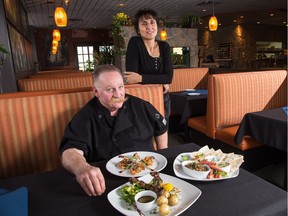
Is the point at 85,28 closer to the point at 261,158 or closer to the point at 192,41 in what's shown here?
the point at 192,41

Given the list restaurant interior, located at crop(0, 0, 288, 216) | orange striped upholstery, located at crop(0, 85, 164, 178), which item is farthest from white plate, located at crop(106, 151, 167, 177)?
orange striped upholstery, located at crop(0, 85, 164, 178)

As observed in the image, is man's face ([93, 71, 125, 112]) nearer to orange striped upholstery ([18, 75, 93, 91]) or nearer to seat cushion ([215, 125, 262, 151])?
seat cushion ([215, 125, 262, 151])

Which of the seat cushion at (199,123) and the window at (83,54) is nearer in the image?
the seat cushion at (199,123)

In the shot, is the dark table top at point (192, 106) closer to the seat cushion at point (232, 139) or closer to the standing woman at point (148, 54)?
the seat cushion at point (232, 139)

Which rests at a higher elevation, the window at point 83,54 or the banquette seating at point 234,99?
the window at point 83,54

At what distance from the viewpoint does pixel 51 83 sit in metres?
3.46

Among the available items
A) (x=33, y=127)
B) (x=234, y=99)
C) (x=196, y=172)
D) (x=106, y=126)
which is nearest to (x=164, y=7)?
(x=234, y=99)

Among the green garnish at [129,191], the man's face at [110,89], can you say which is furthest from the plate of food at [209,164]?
the man's face at [110,89]

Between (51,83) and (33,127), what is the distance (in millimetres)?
1972

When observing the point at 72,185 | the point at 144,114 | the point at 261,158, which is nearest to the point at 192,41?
the point at 261,158

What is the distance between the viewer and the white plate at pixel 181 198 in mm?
770

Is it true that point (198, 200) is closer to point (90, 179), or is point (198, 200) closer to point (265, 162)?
point (90, 179)

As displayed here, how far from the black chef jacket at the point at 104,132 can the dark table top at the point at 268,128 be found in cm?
114

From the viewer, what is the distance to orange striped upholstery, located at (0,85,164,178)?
1.58m
